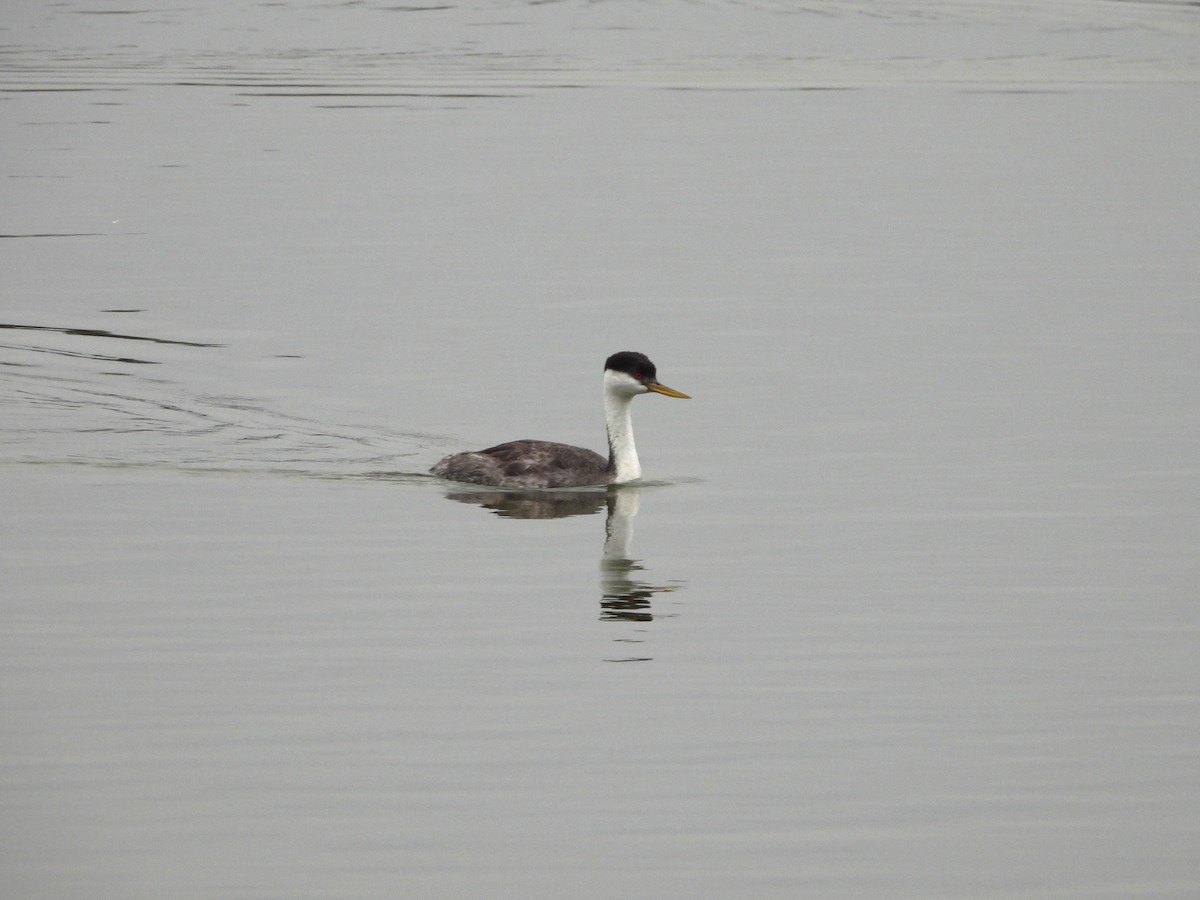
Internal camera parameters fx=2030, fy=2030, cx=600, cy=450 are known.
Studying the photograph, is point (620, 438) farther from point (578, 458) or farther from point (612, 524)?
point (612, 524)

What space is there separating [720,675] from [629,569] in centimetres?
262

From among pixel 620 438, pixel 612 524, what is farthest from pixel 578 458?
pixel 612 524

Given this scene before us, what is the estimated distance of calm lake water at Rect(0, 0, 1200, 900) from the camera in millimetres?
9039

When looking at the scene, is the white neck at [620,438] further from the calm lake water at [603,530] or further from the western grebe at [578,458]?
the calm lake water at [603,530]

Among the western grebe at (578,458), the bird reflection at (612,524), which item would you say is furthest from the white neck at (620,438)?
the bird reflection at (612,524)

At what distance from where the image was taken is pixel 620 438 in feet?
54.9

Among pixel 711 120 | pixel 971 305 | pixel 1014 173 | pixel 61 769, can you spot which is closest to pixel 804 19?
pixel 711 120

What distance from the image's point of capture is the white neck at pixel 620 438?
1670 centimetres

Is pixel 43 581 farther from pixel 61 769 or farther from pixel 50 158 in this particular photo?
pixel 50 158

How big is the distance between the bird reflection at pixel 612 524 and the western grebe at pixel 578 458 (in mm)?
124

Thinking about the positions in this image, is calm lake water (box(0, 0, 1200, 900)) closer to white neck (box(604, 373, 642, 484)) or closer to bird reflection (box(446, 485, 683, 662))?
bird reflection (box(446, 485, 683, 662))

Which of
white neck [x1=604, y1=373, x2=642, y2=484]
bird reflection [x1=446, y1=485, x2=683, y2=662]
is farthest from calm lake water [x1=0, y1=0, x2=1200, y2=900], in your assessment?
white neck [x1=604, y1=373, x2=642, y2=484]

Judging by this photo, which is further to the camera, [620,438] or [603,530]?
[620,438]

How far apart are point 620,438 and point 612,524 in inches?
59.8
